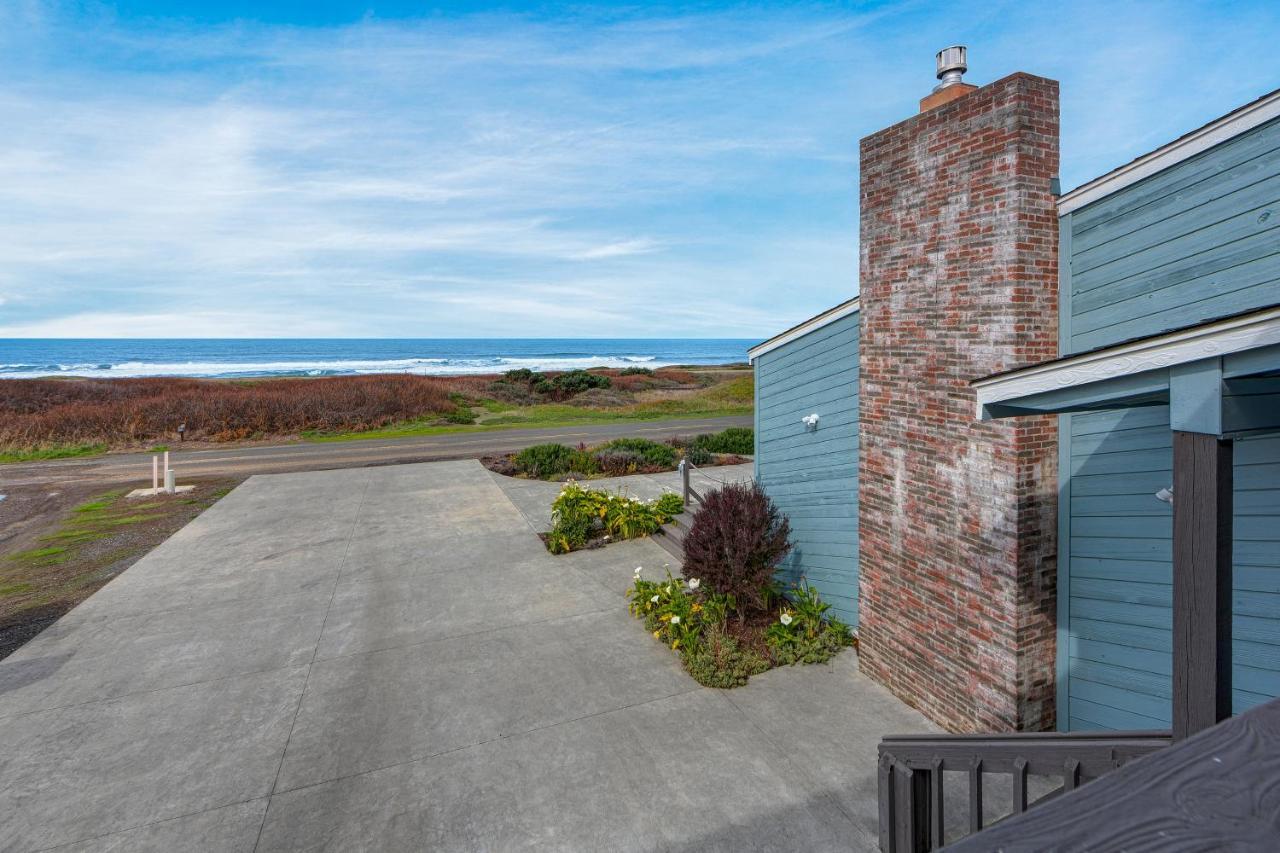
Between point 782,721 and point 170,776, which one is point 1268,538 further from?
point 170,776

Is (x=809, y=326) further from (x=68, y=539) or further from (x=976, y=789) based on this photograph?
(x=68, y=539)

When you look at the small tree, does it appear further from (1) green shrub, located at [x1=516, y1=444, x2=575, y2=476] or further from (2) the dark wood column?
(1) green shrub, located at [x1=516, y1=444, x2=575, y2=476]

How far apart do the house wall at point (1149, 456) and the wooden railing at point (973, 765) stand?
1790 mm

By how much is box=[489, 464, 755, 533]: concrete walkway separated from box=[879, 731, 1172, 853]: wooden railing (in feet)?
31.8

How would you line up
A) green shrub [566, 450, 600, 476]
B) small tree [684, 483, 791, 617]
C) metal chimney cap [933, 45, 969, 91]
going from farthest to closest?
green shrub [566, 450, 600, 476] → small tree [684, 483, 791, 617] → metal chimney cap [933, 45, 969, 91]

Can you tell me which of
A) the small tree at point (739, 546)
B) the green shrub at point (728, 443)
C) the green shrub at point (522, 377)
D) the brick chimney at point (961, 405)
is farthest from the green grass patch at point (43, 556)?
the green shrub at point (522, 377)

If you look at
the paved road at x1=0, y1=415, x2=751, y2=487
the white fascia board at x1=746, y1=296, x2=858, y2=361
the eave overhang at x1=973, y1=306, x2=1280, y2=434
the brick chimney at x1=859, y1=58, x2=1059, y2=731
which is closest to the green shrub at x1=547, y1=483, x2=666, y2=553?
the white fascia board at x1=746, y1=296, x2=858, y2=361

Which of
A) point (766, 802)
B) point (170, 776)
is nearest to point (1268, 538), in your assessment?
point (766, 802)

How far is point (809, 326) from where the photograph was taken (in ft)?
25.3

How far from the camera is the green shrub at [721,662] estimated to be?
647 centimetres

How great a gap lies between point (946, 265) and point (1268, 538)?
2774 mm

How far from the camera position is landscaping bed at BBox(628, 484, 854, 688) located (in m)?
6.95

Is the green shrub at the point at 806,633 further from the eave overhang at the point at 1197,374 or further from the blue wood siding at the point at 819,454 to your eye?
the eave overhang at the point at 1197,374

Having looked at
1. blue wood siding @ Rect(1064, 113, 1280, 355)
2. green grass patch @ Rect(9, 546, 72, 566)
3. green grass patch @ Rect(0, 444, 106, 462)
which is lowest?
green grass patch @ Rect(9, 546, 72, 566)
